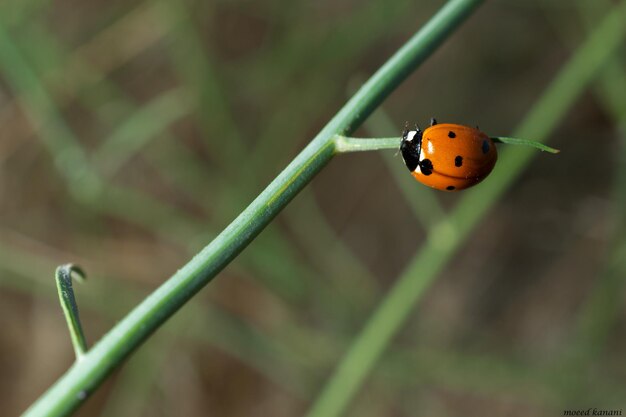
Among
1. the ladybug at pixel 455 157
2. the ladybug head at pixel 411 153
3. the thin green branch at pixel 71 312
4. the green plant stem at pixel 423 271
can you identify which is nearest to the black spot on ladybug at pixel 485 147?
the ladybug at pixel 455 157

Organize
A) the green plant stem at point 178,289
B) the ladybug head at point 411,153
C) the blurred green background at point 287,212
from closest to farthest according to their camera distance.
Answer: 1. the green plant stem at point 178,289
2. the ladybug head at point 411,153
3. the blurred green background at point 287,212

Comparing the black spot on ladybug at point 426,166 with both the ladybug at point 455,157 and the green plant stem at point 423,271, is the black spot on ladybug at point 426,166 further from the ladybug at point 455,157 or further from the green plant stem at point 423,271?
the green plant stem at point 423,271

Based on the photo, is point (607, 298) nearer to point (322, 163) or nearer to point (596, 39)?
point (596, 39)

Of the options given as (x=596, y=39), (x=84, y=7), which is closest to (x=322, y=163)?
(x=596, y=39)

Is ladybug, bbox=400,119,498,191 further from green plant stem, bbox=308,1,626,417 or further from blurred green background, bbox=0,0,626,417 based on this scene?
blurred green background, bbox=0,0,626,417

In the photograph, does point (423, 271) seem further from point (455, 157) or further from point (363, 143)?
point (363, 143)

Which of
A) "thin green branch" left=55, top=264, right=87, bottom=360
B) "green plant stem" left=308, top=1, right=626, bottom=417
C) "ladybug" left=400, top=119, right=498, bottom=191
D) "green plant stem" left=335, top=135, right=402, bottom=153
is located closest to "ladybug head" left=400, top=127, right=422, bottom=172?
"ladybug" left=400, top=119, right=498, bottom=191

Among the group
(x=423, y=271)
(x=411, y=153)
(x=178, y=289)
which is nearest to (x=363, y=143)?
(x=178, y=289)

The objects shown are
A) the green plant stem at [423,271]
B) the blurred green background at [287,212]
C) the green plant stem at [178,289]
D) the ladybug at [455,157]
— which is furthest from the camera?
the blurred green background at [287,212]
